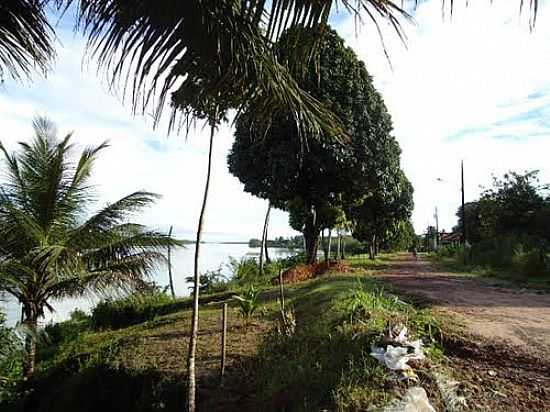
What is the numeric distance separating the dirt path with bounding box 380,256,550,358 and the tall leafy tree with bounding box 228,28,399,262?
5.41 metres

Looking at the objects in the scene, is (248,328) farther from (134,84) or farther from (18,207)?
(134,84)

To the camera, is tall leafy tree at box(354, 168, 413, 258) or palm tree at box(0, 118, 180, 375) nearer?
palm tree at box(0, 118, 180, 375)

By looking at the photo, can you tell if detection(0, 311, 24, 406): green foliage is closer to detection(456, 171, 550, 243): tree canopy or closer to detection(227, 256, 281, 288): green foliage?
detection(227, 256, 281, 288): green foliage

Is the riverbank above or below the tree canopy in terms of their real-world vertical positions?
below

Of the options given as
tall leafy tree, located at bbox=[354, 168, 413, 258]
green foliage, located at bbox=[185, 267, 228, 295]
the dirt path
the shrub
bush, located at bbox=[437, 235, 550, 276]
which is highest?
tall leafy tree, located at bbox=[354, 168, 413, 258]

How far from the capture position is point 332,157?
14953mm

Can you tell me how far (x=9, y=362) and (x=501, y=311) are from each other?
23.6ft

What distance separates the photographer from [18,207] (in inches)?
395

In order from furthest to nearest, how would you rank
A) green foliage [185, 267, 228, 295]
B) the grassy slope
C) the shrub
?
1. green foliage [185, 267, 228, 295]
2. the shrub
3. the grassy slope

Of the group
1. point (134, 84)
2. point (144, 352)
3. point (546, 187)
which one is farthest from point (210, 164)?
point (546, 187)

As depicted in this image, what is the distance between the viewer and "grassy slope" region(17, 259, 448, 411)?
155 inches

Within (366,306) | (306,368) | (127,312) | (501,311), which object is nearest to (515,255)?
(501,311)

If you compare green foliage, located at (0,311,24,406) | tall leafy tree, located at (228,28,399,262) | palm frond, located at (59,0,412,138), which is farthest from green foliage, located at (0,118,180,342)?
palm frond, located at (59,0,412,138)

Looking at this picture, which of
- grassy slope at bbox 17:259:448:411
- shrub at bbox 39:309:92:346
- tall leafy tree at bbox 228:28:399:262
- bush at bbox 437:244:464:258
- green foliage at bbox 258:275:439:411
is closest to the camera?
green foliage at bbox 258:275:439:411
